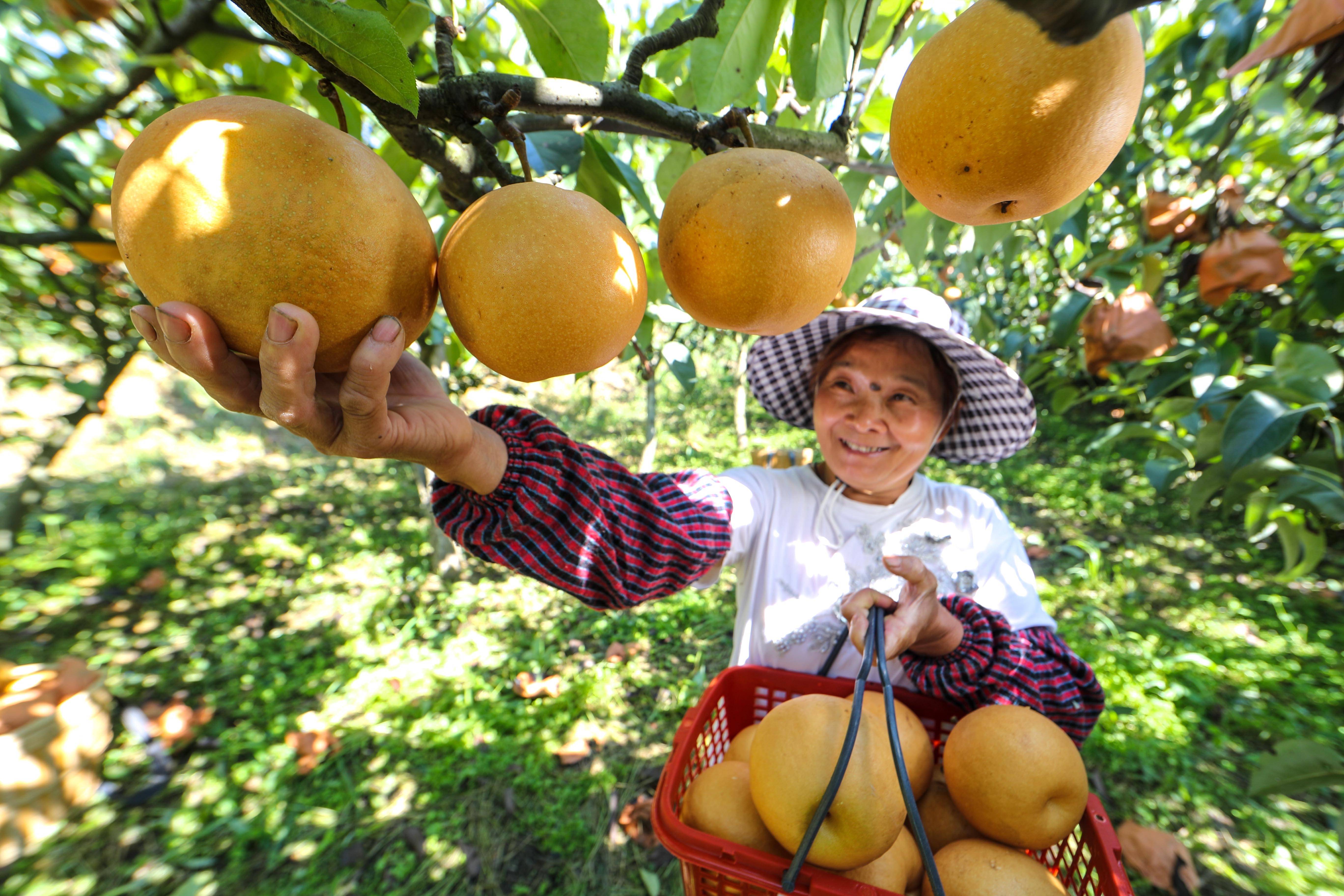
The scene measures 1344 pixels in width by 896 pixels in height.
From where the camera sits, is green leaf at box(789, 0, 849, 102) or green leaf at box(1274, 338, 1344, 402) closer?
green leaf at box(789, 0, 849, 102)

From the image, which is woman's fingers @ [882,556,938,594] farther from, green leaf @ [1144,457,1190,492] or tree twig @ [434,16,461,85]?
green leaf @ [1144,457,1190,492]

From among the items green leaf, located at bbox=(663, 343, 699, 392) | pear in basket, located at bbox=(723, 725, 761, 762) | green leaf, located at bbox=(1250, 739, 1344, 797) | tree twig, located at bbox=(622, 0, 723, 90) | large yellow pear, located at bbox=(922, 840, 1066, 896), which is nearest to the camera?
tree twig, located at bbox=(622, 0, 723, 90)

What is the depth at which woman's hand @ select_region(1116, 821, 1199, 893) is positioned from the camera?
217 centimetres

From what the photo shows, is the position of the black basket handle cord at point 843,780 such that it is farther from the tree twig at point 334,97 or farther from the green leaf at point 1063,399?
the green leaf at point 1063,399

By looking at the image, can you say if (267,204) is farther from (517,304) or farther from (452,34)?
(452,34)

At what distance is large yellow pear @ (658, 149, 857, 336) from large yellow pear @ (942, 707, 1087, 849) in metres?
0.97

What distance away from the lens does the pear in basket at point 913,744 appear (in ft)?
4.15

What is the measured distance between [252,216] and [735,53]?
89 cm

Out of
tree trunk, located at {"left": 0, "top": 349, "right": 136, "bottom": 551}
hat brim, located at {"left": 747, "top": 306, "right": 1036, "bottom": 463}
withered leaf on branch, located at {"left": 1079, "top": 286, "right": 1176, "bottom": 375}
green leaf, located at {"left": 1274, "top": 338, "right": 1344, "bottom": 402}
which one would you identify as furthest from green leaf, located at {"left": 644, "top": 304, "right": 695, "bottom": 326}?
withered leaf on branch, located at {"left": 1079, "top": 286, "right": 1176, "bottom": 375}

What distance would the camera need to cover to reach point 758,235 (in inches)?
30.6

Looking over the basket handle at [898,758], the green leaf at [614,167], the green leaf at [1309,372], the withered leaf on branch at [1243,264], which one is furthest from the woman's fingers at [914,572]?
the withered leaf on branch at [1243,264]

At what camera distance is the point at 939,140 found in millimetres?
697

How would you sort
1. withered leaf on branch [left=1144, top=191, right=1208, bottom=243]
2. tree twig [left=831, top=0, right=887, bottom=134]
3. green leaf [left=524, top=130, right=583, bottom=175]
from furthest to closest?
withered leaf on branch [left=1144, top=191, right=1208, bottom=243]
green leaf [left=524, top=130, right=583, bottom=175]
tree twig [left=831, top=0, right=887, bottom=134]

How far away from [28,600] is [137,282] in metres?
5.15
